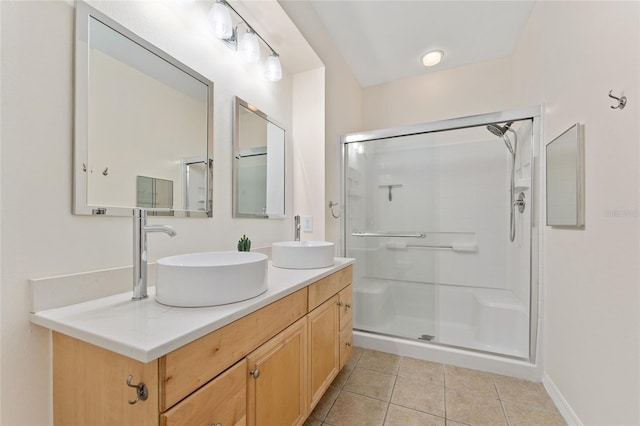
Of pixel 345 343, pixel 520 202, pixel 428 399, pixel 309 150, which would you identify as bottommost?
pixel 428 399

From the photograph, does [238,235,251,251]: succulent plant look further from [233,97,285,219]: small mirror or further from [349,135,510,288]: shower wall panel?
[349,135,510,288]: shower wall panel

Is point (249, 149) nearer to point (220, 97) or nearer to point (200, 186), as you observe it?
point (220, 97)

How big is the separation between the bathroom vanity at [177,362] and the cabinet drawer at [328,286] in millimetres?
163

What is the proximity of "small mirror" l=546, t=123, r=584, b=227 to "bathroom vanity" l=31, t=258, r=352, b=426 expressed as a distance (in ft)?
4.47

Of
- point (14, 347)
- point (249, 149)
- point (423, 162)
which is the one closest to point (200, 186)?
point (249, 149)

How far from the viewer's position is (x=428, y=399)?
1482mm

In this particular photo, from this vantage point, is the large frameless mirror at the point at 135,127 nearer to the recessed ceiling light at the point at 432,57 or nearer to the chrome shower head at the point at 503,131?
the chrome shower head at the point at 503,131

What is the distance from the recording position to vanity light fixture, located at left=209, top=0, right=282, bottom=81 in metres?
1.26

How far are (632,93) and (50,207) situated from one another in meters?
1.90

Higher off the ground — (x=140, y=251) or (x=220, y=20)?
(x=220, y=20)

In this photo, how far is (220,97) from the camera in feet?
4.58

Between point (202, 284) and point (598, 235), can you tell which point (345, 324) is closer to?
point (202, 284)

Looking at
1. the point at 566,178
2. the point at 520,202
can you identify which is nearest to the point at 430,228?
the point at 520,202

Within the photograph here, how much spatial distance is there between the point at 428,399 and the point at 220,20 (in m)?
2.22
